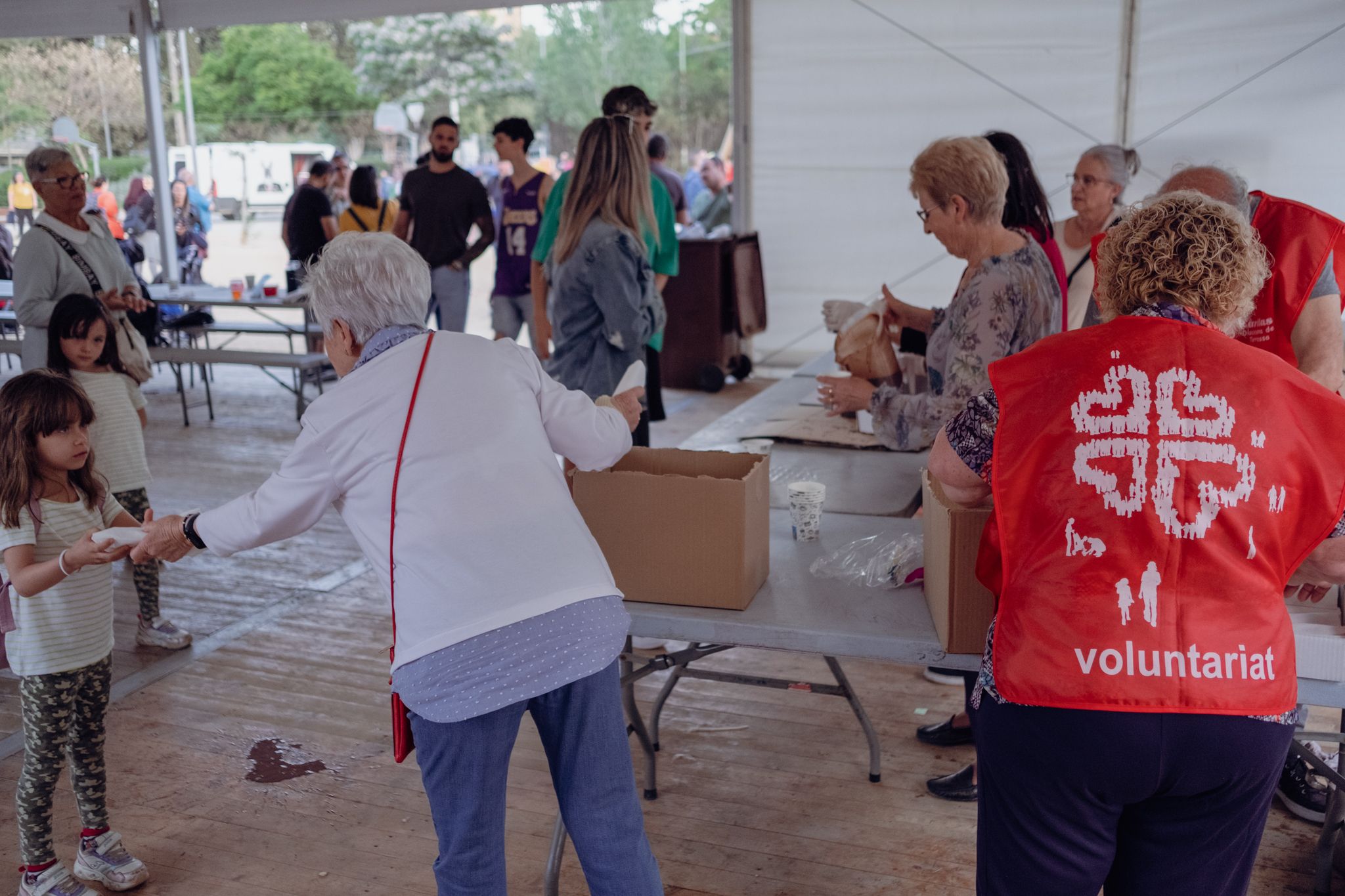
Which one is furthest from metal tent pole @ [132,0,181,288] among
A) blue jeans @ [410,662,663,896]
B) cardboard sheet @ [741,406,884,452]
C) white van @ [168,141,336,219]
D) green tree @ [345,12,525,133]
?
green tree @ [345,12,525,133]

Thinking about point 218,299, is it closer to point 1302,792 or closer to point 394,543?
point 394,543

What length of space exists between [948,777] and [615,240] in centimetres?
170

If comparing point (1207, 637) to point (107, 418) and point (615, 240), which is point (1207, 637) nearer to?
point (615, 240)

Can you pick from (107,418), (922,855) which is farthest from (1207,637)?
(107,418)

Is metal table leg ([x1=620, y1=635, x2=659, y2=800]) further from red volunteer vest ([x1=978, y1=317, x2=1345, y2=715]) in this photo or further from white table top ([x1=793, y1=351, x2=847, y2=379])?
white table top ([x1=793, y1=351, x2=847, y2=379])

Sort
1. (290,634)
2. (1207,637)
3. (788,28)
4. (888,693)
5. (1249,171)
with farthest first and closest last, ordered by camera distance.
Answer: (788,28) < (1249,171) < (290,634) < (888,693) < (1207,637)

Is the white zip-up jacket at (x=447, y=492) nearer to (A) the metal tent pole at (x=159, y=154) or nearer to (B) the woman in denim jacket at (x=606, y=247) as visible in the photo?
(B) the woman in denim jacket at (x=606, y=247)

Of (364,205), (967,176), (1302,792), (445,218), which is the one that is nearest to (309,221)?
(364,205)

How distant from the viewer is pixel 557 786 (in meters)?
1.71

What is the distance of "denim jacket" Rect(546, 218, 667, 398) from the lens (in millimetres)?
3258

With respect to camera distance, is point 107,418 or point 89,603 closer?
point 89,603

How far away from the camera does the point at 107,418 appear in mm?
3295

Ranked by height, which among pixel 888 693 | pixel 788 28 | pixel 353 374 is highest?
pixel 788 28

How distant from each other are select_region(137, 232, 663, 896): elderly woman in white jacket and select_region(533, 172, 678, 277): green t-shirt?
1.86m
